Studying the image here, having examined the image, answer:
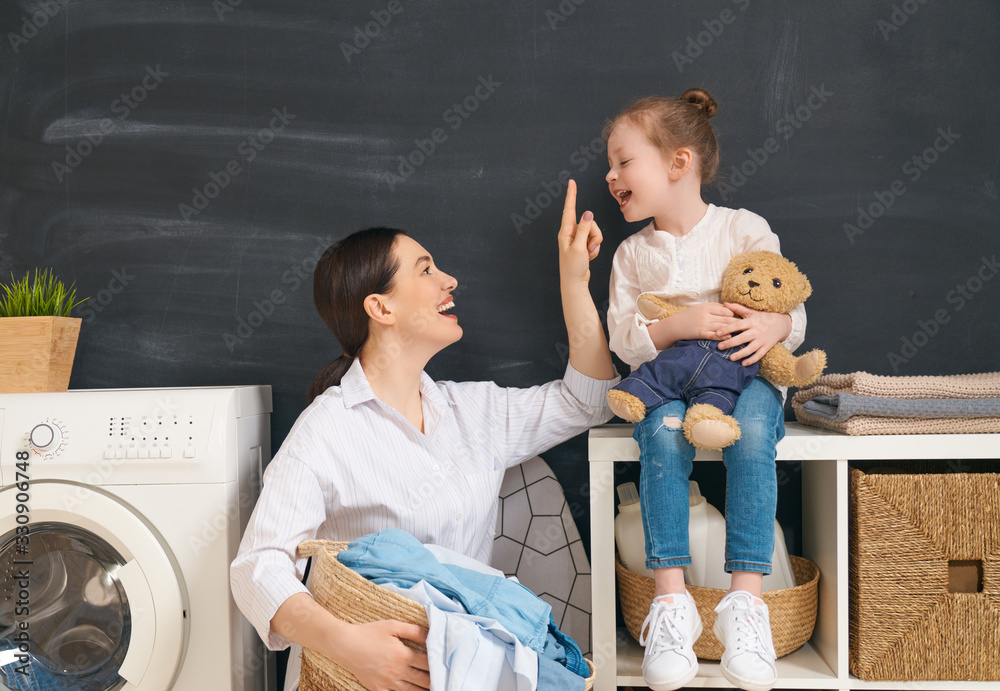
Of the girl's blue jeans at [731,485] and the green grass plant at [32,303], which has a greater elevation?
the green grass plant at [32,303]

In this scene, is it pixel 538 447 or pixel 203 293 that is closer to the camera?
pixel 538 447

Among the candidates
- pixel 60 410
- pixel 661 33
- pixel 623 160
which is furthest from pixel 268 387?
pixel 661 33

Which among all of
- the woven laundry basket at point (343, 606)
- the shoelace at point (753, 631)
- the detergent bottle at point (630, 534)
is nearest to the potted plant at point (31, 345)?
the woven laundry basket at point (343, 606)

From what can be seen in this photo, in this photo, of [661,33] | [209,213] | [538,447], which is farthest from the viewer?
[209,213]

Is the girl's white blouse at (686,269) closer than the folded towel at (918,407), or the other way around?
the folded towel at (918,407)

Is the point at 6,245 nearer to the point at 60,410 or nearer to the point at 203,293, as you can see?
the point at 203,293

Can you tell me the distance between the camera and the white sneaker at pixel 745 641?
1.25 m

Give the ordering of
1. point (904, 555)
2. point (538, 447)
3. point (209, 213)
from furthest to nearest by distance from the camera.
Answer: point (209, 213), point (538, 447), point (904, 555)

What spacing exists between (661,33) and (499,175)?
0.53 m

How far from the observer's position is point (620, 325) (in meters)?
1.60

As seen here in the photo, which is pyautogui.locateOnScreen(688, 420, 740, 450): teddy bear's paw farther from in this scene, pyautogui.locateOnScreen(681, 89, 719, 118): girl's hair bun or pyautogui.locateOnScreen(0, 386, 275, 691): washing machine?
pyautogui.locateOnScreen(0, 386, 275, 691): washing machine

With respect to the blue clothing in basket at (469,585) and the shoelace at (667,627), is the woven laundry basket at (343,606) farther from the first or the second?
the shoelace at (667,627)

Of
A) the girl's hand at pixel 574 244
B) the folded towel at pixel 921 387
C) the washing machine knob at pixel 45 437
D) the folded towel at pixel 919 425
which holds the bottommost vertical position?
the washing machine knob at pixel 45 437

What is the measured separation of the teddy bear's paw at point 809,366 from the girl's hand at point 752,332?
7 centimetres
